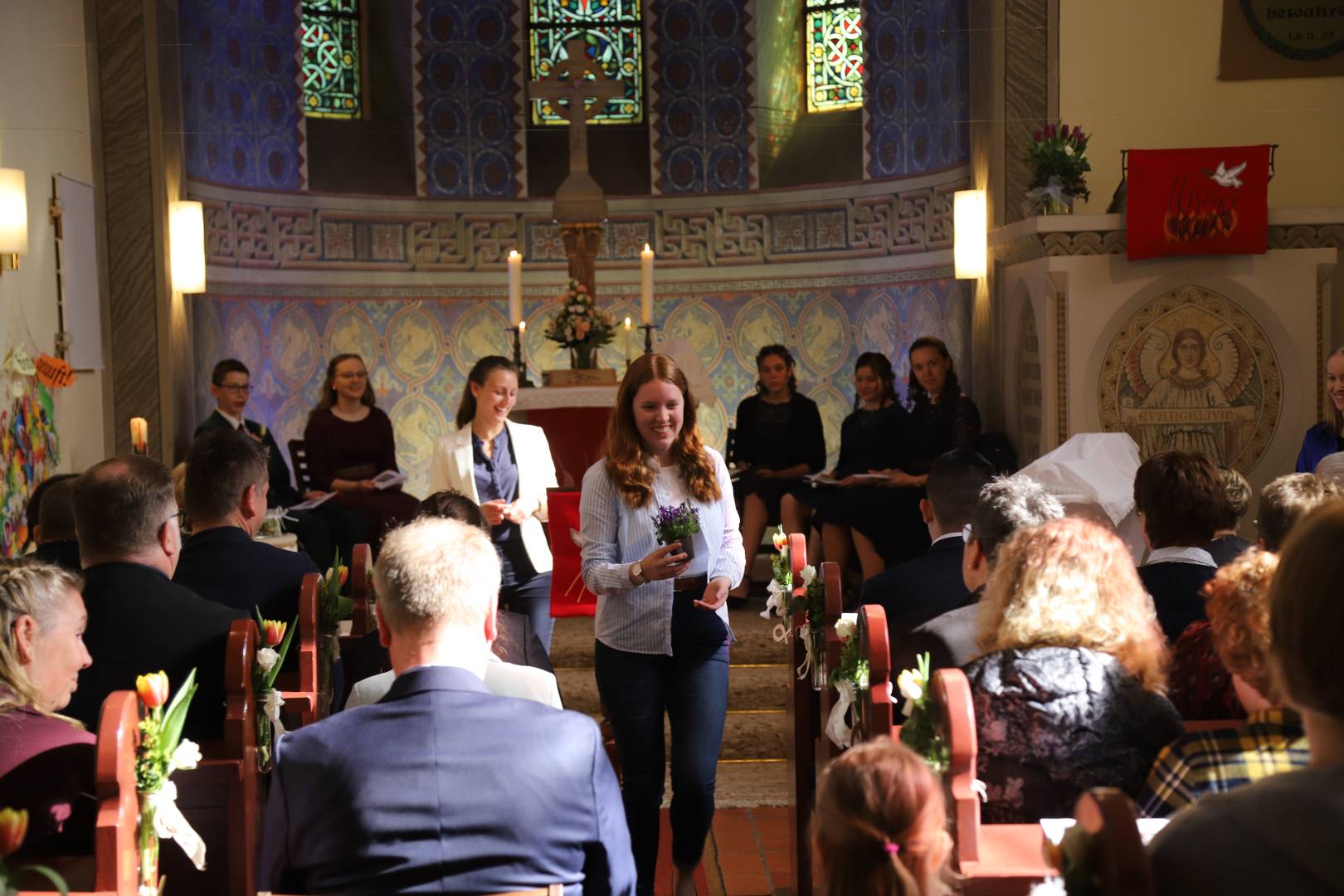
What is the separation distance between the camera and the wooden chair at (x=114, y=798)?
199cm

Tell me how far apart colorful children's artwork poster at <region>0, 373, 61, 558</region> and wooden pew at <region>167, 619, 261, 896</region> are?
342 cm

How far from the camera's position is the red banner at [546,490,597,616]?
5.31m

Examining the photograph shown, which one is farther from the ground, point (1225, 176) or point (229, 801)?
point (1225, 176)

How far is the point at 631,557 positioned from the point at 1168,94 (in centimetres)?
519

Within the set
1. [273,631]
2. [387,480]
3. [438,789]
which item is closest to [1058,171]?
[387,480]

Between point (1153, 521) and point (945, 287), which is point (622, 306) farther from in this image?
point (1153, 521)

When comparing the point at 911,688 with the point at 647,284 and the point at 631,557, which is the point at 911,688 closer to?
the point at 631,557

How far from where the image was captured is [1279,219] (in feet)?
22.1

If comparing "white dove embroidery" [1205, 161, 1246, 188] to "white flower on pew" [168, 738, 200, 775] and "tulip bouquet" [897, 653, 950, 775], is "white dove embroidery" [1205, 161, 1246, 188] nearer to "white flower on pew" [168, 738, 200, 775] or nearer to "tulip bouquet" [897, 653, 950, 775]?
"tulip bouquet" [897, 653, 950, 775]

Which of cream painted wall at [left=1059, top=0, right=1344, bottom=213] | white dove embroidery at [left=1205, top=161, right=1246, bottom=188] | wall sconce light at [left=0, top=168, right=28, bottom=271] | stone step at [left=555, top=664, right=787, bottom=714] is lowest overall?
stone step at [left=555, top=664, right=787, bottom=714]

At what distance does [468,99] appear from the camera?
10.3 meters

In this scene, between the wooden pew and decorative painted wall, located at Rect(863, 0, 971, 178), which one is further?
decorative painted wall, located at Rect(863, 0, 971, 178)

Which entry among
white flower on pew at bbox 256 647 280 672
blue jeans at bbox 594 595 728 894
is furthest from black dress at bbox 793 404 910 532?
white flower on pew at bbox 256 647 280 672

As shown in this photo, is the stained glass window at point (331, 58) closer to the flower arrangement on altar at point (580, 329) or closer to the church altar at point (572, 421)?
the flower arrangement on altar at point (580, 329)
